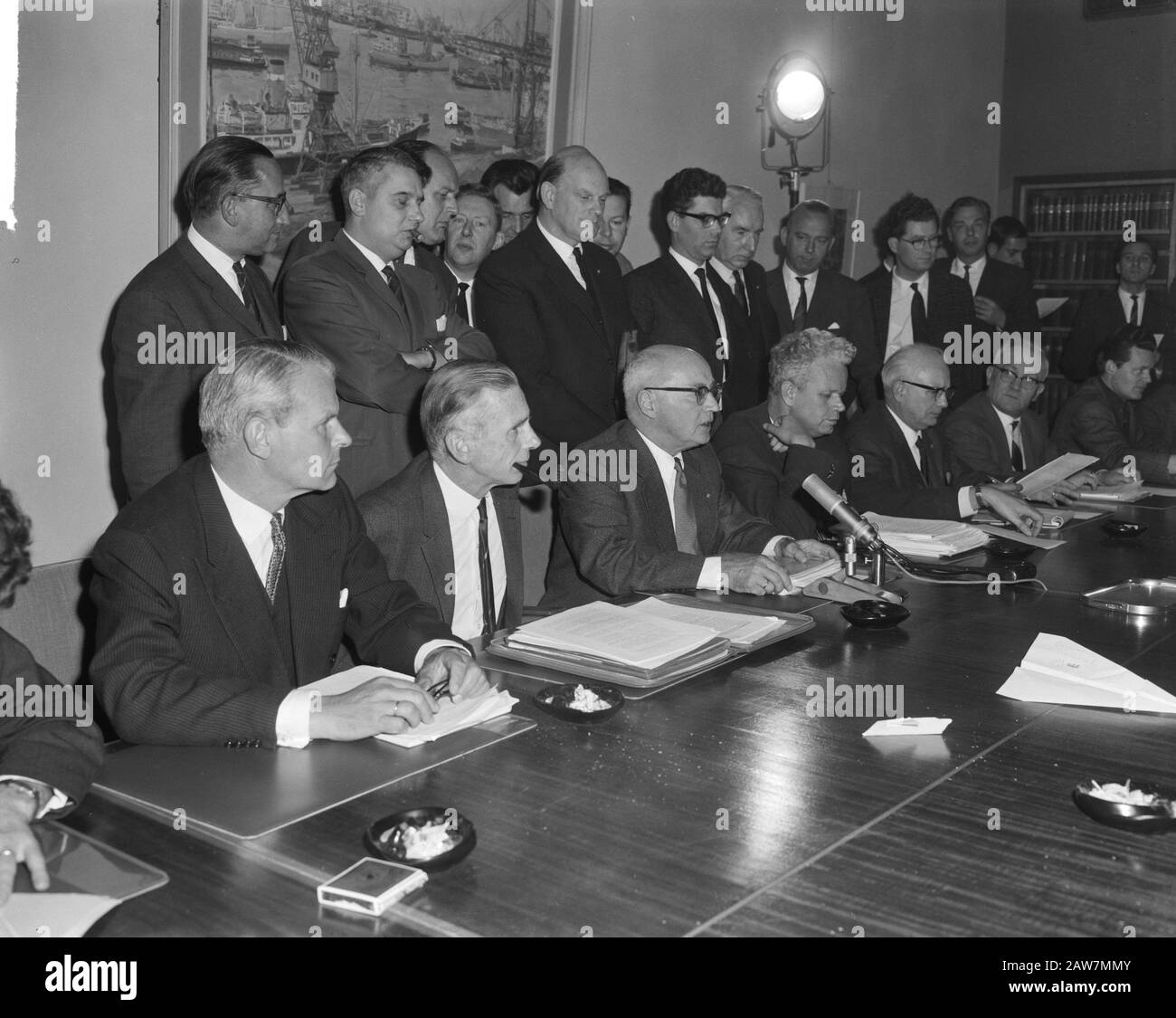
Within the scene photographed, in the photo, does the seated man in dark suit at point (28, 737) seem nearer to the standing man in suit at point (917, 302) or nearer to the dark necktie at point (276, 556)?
the dark necktie at point (276, 556)

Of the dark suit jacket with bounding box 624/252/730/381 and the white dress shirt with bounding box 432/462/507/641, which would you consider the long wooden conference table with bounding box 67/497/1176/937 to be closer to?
the white dress shirt with bounding box 432/462/507/641

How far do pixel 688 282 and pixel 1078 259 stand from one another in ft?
17.9

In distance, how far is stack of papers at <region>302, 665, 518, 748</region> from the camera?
193 centimetres

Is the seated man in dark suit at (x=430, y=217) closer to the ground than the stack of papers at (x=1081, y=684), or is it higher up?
higher up

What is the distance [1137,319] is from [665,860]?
6.80 m

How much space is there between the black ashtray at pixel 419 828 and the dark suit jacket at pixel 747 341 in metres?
3.50

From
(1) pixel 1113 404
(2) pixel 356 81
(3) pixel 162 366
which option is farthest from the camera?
(1) pixel 1113 404

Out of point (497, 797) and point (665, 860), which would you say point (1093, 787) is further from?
point (497, 797)

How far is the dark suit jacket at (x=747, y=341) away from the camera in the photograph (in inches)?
197

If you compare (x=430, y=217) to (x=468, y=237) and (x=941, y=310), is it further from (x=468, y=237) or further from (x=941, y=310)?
(x=941, y=310)

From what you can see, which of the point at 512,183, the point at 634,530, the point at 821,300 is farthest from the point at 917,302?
the point at 634,530

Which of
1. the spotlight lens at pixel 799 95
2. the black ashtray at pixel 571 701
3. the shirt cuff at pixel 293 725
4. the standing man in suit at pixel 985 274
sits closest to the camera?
the shirt cuff at pixel 293 725

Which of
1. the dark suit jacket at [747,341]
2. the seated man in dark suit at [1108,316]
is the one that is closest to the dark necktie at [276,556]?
the dark suit jacket at [747,341]

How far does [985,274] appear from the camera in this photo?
22.7 feet
